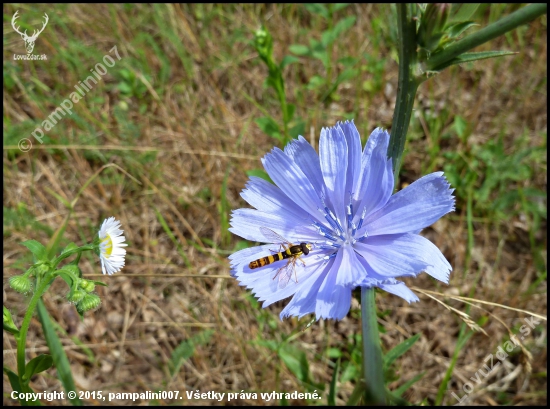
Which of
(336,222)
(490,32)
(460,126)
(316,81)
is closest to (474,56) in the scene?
(490,32)

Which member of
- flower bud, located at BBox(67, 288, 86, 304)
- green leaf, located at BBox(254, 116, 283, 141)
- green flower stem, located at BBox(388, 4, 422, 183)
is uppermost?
green leaf, located at BBox(254, 116, 283, 141)

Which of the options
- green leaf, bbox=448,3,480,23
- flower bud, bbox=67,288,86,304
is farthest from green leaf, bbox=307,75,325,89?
flower bud, bbox=67,288,86,304

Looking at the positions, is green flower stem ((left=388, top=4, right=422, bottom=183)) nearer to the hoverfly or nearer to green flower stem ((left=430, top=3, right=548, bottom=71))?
green flower stem ((left=430, top=3, right=548, bottom=71))

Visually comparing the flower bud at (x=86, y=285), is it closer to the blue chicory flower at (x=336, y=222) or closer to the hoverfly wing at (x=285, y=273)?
the blue chicory flower at (x=336, y=222)

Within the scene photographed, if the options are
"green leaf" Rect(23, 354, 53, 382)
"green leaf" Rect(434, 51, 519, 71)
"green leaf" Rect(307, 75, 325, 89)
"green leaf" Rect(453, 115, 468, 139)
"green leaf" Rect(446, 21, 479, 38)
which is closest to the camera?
"green leaf" Rect(434, 51, 519, 71)

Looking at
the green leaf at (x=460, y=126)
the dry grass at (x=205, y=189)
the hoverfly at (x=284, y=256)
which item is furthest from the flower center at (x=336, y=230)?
the green leaf at (x=460, y=126)

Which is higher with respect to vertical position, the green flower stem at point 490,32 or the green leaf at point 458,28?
the green leaf at point 458,28
